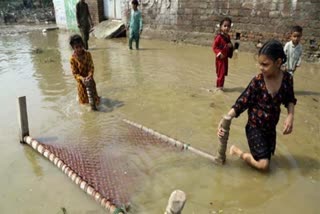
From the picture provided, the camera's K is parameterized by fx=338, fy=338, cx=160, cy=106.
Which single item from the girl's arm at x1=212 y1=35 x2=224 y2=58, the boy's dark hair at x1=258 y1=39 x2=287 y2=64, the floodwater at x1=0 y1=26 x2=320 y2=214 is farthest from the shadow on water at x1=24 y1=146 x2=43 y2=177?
the girl's arm at x1=212 y1=35 x2=224 y2=58

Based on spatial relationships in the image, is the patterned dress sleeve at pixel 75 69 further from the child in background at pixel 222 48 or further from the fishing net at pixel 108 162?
the child in background at pixel 222 48

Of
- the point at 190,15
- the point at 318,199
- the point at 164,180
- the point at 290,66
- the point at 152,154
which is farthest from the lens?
the point at 190,15

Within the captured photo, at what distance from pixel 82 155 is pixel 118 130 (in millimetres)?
850

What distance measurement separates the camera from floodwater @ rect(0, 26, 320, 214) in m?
3.29

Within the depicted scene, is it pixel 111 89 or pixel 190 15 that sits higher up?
pixel 190 15

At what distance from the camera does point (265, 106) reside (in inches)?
138

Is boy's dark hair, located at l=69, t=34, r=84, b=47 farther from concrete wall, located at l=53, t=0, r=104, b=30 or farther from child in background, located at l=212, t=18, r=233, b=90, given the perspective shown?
concrete wall, located at l=53, t=0, r=104, b=30

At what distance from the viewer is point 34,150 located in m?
4.29

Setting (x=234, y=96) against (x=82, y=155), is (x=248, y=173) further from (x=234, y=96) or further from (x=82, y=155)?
(x=234, y=96)

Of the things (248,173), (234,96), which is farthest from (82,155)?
(234,96)

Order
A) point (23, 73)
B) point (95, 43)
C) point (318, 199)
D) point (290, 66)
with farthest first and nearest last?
point (95, 43) < point (23, 73) < point (290, 66) < point (318, 199)

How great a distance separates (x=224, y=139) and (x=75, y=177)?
5.29 feet

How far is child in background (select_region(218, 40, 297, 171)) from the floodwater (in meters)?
0.27

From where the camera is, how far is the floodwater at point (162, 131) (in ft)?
10.8
